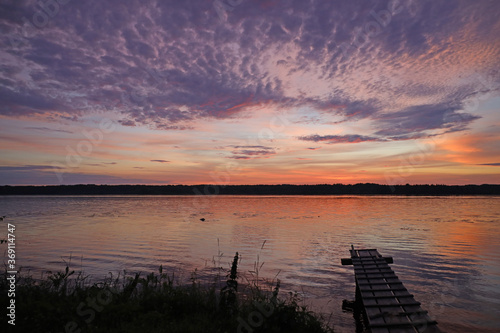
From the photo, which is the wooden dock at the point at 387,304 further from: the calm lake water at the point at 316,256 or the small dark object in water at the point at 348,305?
the calm lake water at the point at 316,256

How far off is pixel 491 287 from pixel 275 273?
9974 millimetres

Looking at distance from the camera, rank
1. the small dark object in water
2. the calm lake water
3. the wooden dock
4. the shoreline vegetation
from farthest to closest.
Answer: the calm lake water, the small dark object in water, the wooden dock, the shoreline vegetation

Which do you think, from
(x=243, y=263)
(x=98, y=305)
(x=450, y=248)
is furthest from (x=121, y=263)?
(x=450, y=248)

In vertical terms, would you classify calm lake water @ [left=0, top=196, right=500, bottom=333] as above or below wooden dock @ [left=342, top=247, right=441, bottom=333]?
below

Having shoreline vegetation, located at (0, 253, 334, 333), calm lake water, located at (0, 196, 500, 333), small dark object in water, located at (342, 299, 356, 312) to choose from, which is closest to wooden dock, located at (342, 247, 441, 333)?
small dark object in water, located at (342, 299, 356, 312)

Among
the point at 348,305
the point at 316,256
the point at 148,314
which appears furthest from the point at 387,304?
the point at 316,256

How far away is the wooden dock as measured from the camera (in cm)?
782

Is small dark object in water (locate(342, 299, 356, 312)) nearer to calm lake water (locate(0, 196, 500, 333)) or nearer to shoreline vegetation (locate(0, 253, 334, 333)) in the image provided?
calm lake water (locate(0, 196, 500, 333))

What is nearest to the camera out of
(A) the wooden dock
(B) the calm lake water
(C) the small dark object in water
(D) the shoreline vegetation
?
(D) the shoreline vegetation

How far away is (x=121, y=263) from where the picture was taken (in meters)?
18.8

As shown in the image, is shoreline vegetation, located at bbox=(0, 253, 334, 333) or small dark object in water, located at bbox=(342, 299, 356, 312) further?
small dark object in water, located at bbox=(342, 299, 356, 312)

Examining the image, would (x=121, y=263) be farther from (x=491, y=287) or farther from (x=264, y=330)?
(x=491, y=287)

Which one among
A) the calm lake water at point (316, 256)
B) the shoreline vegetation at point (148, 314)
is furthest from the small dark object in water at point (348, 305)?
the shoreline vegetation at point (148, 314)

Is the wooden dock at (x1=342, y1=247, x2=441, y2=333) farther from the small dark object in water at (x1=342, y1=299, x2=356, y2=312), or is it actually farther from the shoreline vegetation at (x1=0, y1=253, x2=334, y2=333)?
the shoreline vegetation at (x1=0, y1=253, x2=334, y2=333)
